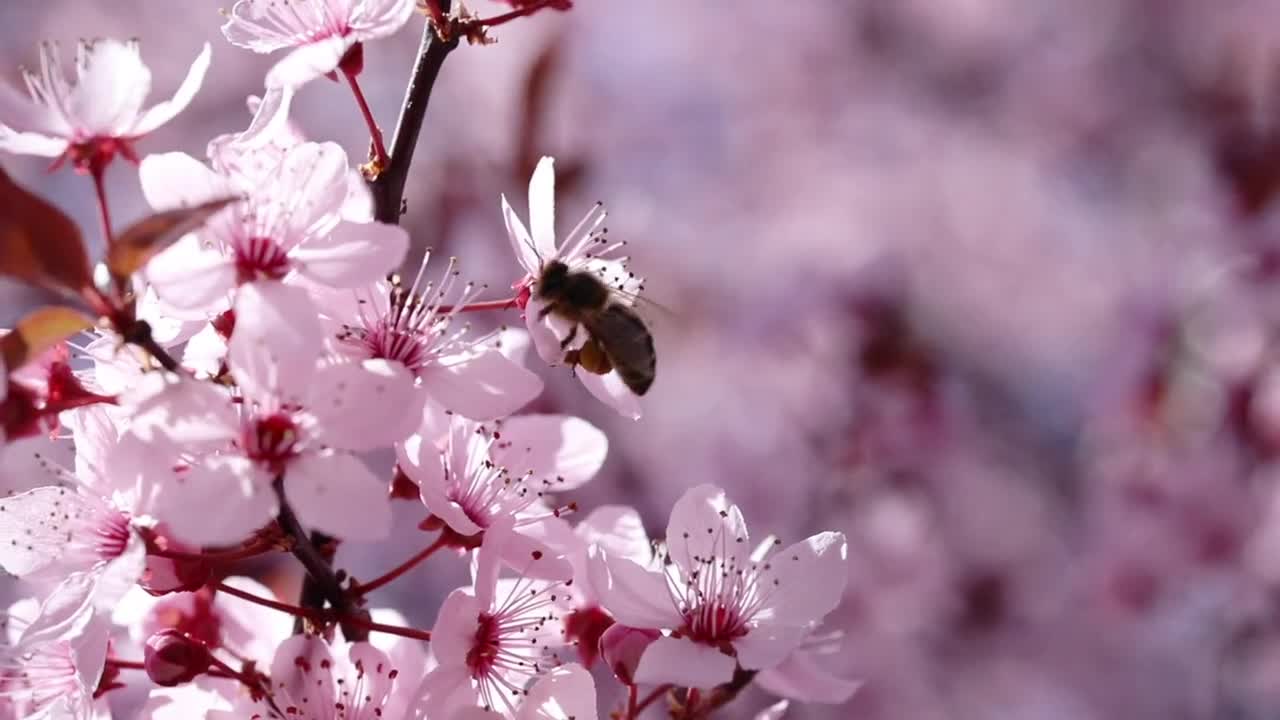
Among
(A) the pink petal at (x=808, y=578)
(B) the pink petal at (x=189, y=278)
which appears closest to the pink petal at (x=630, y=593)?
(A) the pink petal at (x=808, y=578)

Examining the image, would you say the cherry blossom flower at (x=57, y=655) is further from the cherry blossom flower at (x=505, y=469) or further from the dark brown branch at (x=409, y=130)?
the dark brown branch at (x=409, y=130)

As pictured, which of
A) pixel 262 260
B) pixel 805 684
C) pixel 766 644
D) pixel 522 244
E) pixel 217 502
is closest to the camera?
pixel 217 502

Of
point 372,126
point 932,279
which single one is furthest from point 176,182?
point 932,279

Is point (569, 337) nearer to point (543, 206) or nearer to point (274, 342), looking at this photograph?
point (543, 206)

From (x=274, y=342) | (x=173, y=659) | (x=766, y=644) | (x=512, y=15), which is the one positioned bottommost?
(x=173, y=659)

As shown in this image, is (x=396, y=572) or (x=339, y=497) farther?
(x=396, y=572)

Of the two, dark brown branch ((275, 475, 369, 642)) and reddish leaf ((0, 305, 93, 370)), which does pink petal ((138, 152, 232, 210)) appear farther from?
dark brown branch ((275, 475, 369, 642))

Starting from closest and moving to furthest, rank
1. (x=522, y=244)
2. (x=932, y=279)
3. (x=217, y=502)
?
(x=217, y=502) < (x=522, y=244) < (x=932, y=279)

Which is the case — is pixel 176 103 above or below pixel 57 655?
above
